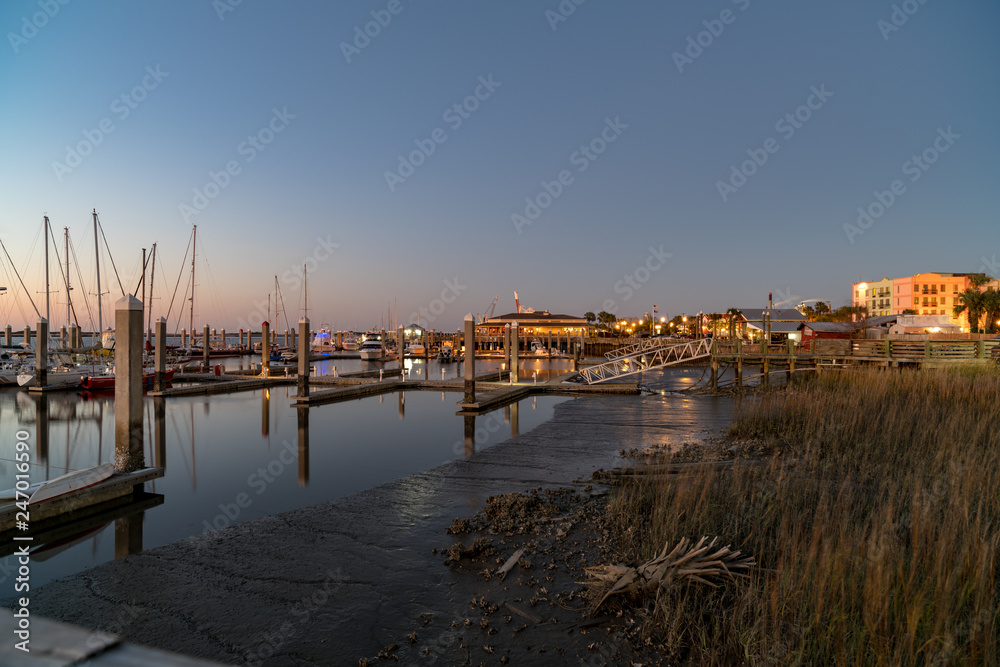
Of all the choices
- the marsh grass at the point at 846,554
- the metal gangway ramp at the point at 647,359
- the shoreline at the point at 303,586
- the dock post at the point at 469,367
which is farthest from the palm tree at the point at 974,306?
the shoreline at the point at 303,586

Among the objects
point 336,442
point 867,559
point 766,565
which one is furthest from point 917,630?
point 336,442

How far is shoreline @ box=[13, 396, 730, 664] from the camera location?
4.90 meters

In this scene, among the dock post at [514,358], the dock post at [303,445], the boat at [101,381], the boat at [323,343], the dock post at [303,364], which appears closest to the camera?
the dock post at [303,445]

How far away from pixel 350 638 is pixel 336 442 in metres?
11.7

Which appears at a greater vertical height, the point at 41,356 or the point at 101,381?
the point at 41,356

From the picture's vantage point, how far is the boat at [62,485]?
26.6 feet

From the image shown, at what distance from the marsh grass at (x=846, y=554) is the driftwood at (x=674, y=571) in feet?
0.44

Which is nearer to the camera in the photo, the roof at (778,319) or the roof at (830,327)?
the roof at (830,327)

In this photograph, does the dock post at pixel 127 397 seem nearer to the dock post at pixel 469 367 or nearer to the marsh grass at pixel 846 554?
the marsh grass at pixel 846 554

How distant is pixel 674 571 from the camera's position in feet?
16.4

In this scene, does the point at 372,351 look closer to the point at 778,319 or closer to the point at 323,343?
the point at 323,343

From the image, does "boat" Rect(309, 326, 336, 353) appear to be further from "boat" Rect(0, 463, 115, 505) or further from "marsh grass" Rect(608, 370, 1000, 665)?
"marsh grass" Rect(608, 370, 1000, 665)

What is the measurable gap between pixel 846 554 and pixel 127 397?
11.3m

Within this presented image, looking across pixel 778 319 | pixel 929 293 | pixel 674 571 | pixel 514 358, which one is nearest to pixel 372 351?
pixel 514 358
